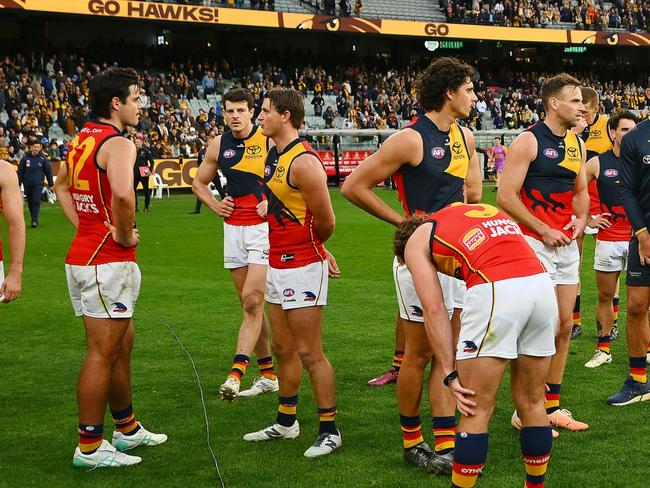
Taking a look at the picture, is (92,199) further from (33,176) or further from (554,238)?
(33,176)

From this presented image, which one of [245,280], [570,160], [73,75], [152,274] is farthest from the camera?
[73,75]

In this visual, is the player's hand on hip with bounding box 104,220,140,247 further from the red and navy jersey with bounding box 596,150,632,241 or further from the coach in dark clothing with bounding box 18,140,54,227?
the coach in dark clothing with bounding box 18,140,54,227

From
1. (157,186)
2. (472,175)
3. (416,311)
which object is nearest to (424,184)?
(472,175)

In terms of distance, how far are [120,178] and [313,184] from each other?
1231 mm

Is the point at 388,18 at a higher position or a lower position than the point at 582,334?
higher

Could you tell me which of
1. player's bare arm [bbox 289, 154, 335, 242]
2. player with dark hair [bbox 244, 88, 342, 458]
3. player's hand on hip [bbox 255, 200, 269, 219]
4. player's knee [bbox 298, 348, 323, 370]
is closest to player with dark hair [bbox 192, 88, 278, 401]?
player's hand on hip [bbox 255, 200, 269, 219]

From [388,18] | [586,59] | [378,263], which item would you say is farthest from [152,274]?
[586,59]

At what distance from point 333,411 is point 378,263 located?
9368 millimetres

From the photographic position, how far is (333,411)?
604cm

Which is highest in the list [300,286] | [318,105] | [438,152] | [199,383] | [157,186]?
[318,105]

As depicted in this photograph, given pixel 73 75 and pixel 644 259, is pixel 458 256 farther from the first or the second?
pixel 73 75

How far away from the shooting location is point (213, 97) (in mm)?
41250

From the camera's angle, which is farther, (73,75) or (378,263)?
(73,75)

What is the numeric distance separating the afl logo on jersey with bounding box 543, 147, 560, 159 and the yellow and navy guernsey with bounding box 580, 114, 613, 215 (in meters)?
3.60
